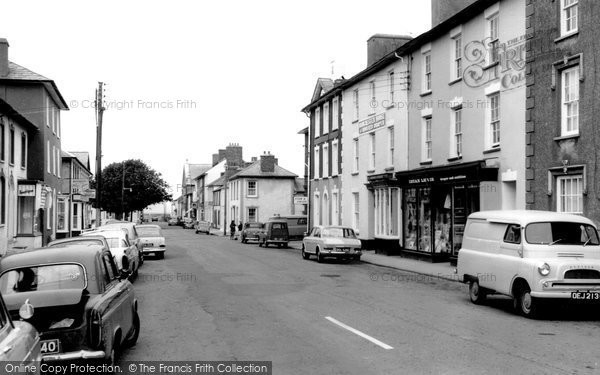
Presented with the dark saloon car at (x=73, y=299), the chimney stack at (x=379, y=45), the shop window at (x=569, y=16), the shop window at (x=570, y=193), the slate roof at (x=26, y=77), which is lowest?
the dark saloon car at (x=73, y=299)

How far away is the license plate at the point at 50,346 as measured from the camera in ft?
20.8

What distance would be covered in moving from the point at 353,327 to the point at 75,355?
5089mm

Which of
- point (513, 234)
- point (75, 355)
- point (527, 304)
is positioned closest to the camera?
point (75, 355)

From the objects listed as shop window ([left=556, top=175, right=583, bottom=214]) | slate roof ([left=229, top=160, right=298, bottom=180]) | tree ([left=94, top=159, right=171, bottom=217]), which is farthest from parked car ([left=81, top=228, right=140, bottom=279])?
tree ([left=94, top=159, right=171, bottom=217])

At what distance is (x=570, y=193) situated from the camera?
17.0 metres

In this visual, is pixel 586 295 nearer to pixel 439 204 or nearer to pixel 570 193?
pixel 570 193

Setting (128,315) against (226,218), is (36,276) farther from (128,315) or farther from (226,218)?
(226,218)

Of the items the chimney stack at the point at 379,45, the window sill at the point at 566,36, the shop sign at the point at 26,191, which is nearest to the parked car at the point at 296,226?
the chimney stack at the point at 379,45

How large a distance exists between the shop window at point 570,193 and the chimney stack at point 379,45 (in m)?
18.4

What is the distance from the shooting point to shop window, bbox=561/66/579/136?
55.0 feet

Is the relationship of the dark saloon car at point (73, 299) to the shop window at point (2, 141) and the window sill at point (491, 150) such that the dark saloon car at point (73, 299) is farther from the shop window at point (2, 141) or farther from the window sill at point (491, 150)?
the shop window at point (2, 141)

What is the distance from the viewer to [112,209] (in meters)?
87.9

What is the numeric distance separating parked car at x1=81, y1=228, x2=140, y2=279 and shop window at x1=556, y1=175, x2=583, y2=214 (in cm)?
1260

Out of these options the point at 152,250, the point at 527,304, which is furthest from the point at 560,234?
the point at 152,250
